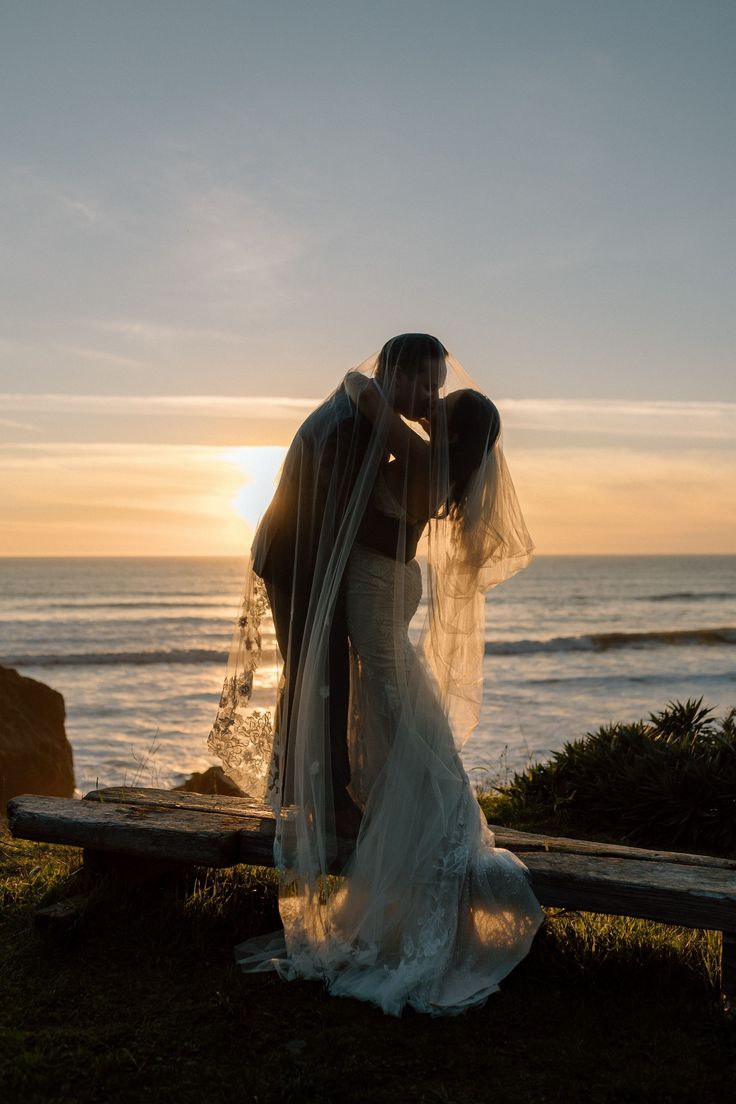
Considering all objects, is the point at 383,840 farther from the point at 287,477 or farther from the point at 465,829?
the point at 287,477

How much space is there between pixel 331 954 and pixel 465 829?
660mm

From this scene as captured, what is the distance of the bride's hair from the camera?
3.37 meters

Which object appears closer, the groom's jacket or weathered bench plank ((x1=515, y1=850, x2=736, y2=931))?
weathered bench plank ((x1=515, y1=850, x2=736, y2=931))

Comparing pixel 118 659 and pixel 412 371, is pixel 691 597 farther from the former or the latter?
pixel 412 371

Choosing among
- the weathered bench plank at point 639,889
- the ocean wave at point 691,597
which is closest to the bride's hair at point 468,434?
the weathered bench plank at point 639,889

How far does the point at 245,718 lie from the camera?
12.4 feet

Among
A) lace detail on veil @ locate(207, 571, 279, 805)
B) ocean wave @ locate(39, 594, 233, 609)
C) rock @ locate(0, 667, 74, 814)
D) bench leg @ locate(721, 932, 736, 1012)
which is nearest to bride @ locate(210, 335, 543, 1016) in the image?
lace detail on veil @ locate(207, 571, 279, 805)

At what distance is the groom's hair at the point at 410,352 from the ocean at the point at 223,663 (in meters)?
5.03

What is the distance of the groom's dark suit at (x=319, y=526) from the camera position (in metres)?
3.40

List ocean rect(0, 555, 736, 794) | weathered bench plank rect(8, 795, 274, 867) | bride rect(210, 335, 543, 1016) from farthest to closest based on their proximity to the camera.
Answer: ocean rect(0, 555, 736, 794)
weathered bench plank rect(8, 795, 274, 867)
bride rect(210, 335, 543, 1016)

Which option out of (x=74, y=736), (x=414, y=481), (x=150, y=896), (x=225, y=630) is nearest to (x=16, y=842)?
(x=150, y=896)

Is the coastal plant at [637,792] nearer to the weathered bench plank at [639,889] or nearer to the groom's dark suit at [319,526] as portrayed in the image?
the weathered bench plank at [639,889]

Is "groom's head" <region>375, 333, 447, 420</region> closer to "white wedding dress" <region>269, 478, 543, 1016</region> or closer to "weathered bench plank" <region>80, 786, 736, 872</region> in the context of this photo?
"white wedding dress" <region>269, 478, 543, 1016</region>

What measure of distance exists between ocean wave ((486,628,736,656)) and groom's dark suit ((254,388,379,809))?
22792 mm
